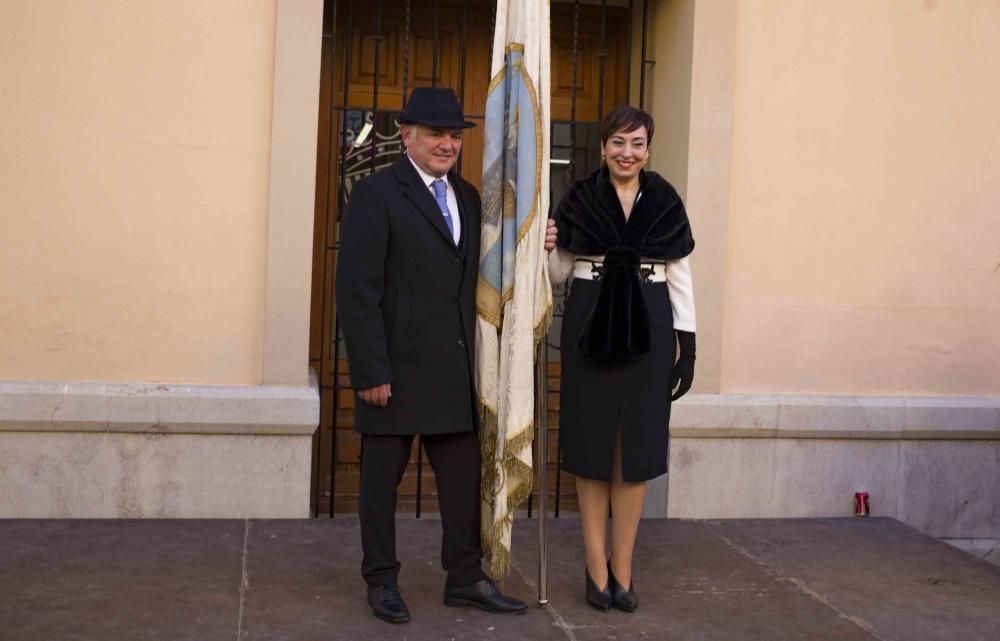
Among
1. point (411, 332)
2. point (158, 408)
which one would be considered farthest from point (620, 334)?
point (158, 408)

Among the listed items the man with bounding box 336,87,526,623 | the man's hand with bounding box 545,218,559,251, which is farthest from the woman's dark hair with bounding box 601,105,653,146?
the man with bounding box 336,87,526,623

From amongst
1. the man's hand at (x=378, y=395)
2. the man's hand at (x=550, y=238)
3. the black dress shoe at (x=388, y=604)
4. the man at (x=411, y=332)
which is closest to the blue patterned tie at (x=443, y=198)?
the man at (x=411, y=332)

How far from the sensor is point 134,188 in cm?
662

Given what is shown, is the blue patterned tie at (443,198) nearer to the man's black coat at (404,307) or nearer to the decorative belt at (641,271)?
the man's black coat at (404,307)

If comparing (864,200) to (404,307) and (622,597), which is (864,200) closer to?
(622,597)

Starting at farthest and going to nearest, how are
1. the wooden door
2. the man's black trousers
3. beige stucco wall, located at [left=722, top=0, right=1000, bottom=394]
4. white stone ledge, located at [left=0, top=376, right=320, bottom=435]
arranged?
1. the wooden door
2. beige stucco wall, located at [left=722, top=0, right=1000, bottom=394]
3. white stone ledge, located at [left=0, top=376, right=320, bottom=435]
4. the man's black trousers

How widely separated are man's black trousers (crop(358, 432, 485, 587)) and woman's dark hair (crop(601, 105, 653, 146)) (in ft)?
4.20

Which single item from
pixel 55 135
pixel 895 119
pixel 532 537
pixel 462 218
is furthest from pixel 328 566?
pixel 895 119

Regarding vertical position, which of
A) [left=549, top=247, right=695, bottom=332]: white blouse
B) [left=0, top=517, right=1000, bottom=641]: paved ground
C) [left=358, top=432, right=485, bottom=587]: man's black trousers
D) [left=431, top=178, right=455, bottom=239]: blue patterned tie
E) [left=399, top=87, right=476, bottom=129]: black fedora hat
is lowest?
[left=0, top=517, right=1000, bottom=641]: paved ground

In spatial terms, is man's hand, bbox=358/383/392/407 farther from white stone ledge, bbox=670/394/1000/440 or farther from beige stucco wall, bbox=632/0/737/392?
beige stucco wall, bbox=632/0/737/392

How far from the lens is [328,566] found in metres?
5.87

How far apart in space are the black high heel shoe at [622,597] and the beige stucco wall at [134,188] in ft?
7.59

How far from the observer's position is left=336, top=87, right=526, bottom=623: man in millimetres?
4977

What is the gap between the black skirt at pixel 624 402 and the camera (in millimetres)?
5277
